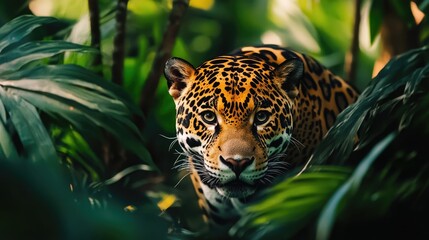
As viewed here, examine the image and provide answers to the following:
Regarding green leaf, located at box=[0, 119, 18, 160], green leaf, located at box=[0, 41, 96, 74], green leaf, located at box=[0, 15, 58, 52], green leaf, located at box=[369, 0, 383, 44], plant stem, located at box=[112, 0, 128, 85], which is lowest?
green leaf, located at box=[0, 119, 18, 160]

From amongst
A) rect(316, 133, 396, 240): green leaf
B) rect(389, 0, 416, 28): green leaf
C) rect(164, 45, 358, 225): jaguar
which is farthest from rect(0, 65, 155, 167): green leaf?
rect(389, 0, 416, 28): green leaf

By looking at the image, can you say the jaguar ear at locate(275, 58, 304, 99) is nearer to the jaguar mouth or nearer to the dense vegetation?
the dense vegetation

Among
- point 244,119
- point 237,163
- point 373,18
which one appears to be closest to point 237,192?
point 237,163

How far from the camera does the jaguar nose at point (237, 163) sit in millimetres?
4594

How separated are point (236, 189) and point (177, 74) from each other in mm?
657

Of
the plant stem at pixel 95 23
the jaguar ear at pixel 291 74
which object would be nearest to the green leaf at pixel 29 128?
the plant stem at pixel 95 23

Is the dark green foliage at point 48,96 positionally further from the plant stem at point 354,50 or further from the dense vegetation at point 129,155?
the plant stem at point 354,50

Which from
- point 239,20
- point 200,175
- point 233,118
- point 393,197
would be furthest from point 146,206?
point 239,20

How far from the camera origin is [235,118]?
186 inches

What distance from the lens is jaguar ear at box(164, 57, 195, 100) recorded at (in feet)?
16.3

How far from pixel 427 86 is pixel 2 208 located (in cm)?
181

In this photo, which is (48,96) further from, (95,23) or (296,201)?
(296,201)

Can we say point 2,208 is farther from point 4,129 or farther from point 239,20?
point 239,20

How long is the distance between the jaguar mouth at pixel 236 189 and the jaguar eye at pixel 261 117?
29 centimetres
